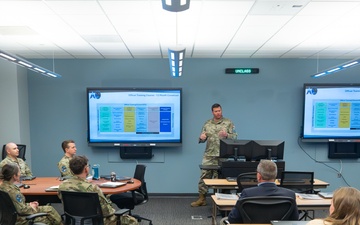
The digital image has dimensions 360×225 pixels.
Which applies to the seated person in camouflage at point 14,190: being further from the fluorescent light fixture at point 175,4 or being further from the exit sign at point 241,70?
the exit sign at point 241,70

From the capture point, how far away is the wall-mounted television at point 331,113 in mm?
5879

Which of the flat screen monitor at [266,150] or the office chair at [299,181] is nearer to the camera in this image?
the office chair at [299,181]

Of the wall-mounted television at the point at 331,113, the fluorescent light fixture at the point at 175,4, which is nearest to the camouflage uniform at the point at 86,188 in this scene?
the fluorescent light fixture at the point at 175,4

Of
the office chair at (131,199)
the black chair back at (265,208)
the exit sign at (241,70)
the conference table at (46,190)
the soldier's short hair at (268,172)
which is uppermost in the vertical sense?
the exit sign at (241,70)

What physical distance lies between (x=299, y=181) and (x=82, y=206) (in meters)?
2.56

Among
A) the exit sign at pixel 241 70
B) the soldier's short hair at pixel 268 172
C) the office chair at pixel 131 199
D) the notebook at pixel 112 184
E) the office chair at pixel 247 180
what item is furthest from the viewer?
the exit sign at pixel 241 70

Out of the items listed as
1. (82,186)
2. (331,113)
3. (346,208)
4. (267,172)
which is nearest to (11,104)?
(82,186)

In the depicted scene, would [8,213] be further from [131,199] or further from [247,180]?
[247,180]

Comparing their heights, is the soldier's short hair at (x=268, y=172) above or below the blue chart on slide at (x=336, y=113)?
below

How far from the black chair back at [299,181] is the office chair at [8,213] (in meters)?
2.81

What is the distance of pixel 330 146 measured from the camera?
236 inches

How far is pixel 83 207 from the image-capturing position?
2.87 metres

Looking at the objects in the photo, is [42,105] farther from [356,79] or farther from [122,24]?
[356,79]

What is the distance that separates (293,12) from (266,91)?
9.57 feet
